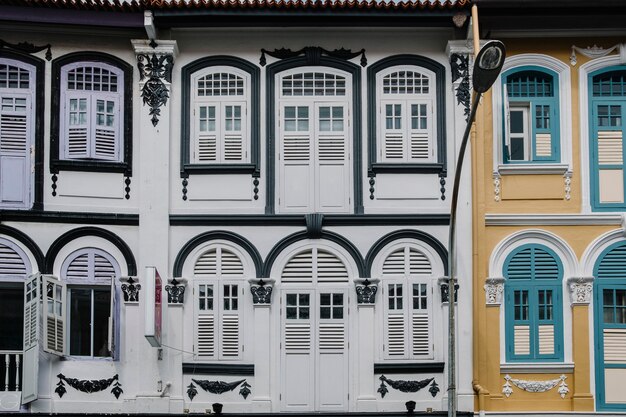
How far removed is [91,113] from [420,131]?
5.72 meters

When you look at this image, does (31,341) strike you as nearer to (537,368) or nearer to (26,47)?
(26,47)

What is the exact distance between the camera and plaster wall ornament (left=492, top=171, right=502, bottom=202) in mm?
18969

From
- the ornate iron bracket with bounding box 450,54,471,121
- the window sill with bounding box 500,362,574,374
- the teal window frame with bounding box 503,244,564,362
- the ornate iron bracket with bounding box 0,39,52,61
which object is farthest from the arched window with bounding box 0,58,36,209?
the window sill with bounding box 500,362,574,374

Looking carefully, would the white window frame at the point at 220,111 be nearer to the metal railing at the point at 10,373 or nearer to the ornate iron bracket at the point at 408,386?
the metal railing at the point at 10,373

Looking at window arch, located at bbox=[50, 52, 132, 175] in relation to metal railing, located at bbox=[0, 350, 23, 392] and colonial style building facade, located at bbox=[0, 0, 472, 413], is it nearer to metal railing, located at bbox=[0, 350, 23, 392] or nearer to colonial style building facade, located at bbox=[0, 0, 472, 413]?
colonial style building facade, located at bbox=[0, 0, 472, 413]

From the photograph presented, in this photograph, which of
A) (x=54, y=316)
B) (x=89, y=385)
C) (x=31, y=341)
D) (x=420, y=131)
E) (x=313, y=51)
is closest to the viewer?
(x=31, y=341)

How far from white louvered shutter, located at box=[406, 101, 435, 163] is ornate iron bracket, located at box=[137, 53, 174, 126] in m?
4.25

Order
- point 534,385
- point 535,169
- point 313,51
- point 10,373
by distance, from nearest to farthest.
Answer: point 10,373 → point 534,385 → point 535,169 → point 313,51

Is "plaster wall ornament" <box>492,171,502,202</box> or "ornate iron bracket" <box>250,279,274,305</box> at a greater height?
"plaster wall ornament" <box>492,171,502,202</box>

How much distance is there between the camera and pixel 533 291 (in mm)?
18781

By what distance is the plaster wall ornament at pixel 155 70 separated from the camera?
19000 mm

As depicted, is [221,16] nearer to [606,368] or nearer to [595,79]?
[595,79]

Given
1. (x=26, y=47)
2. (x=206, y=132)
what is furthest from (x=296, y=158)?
(x=26, y=47)

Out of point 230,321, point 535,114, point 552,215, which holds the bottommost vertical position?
point 230,321
